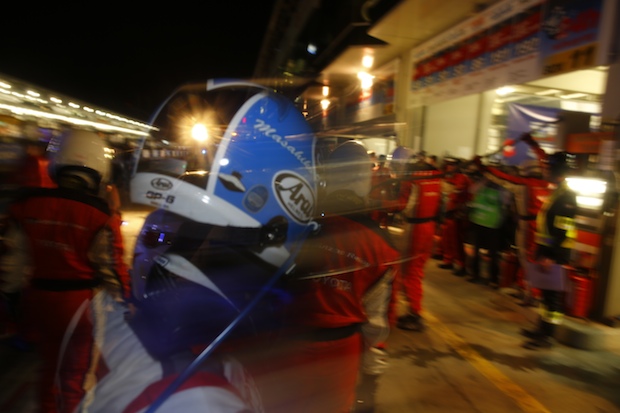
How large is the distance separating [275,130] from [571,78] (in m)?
8.71

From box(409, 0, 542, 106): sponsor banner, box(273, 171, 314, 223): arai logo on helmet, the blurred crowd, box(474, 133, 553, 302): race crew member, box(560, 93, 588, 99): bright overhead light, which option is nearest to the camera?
the blurred crowd

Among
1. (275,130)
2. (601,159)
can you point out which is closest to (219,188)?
(275,130)

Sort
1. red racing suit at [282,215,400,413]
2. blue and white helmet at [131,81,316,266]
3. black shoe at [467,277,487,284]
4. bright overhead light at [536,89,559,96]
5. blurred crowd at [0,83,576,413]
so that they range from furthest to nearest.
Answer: bright overhead light at [536,89,559,96] → black shoe at [467,277,487,284] → blue and white helmet at [131,81,316,266] → red racing suit at [282,215,400,413] → blurred crowd at [0,83,576,413]

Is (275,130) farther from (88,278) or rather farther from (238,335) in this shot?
(88,278)

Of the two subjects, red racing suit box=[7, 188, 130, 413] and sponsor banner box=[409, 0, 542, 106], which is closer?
red racing suit box=[7, 188, 130, 413]

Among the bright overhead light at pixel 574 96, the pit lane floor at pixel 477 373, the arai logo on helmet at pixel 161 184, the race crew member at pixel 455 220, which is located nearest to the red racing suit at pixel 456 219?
the race crew member at pixel 455 220

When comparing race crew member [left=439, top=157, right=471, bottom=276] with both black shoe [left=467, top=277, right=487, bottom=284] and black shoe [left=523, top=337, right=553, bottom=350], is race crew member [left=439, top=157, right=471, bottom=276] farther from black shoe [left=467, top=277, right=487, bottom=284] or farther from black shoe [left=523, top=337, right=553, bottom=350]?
black shoe [left=523, top=337, right=553, bottom=350]

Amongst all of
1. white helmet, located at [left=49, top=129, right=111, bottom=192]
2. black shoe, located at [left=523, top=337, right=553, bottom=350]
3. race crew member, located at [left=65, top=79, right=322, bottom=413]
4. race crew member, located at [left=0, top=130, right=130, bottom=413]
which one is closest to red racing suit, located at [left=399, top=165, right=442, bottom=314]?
black shoe, located at [left=523, top=337, right=553, bottom=350]

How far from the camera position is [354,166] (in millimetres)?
2459

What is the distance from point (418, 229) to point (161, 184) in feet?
12.6

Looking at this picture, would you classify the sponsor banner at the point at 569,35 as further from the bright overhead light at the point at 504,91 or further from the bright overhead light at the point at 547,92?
the bright overhead light at the point at 504,91

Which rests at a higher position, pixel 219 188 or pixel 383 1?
pixel 383 1

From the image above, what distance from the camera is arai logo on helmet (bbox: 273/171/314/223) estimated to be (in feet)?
6.15

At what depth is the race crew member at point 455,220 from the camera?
7.17 m
